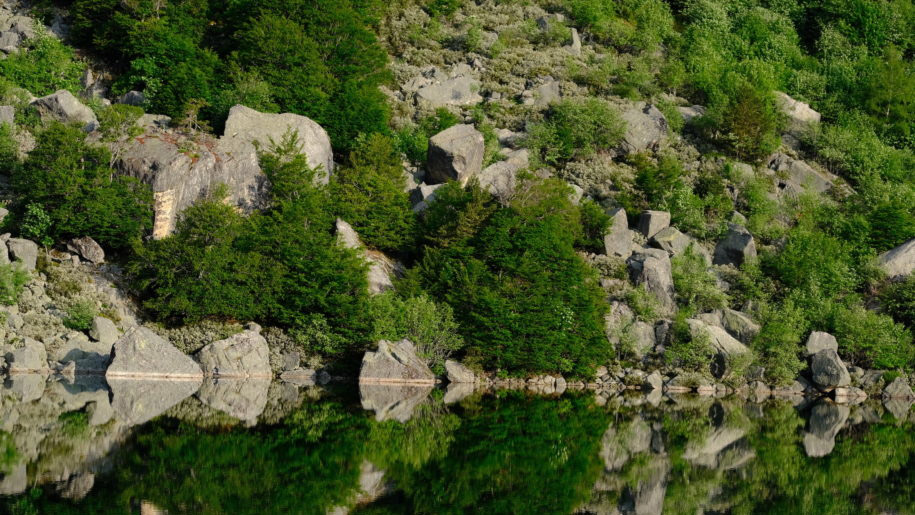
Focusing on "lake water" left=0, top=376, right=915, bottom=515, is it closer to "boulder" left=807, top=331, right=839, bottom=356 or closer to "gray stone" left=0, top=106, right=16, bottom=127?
"boulder" left=807, top=331, right=839, bottom=356

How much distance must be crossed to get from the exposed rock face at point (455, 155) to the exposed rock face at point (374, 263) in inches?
338

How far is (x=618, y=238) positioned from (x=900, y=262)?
18.6m

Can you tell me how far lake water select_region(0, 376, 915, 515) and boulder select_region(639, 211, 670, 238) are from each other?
26.2 meters

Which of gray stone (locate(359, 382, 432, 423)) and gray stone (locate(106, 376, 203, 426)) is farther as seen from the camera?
gray stone (locate(359, 382, 432, 423))

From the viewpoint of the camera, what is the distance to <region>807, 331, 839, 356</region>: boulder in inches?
2087

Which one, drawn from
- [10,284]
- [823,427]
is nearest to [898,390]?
[823,427]

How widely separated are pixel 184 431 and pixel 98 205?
29.0 metres

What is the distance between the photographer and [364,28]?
70.9 m

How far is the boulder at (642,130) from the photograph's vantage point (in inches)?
2800

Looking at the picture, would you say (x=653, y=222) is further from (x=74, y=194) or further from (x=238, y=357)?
(x=74, y=194)

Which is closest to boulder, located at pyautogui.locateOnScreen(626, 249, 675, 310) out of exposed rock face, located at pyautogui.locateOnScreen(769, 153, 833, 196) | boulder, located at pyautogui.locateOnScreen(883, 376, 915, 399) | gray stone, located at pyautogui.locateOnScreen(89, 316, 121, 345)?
boulder, located at pyautogui.locateOnScreen(883, 376, 915, 399)

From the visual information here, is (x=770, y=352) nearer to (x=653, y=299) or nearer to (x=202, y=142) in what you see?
(x=653, y=299)

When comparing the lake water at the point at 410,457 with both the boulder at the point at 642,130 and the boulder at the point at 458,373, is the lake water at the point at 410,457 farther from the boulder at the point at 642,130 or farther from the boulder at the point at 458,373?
the boulder at the point at 642,130

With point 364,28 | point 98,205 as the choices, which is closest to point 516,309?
point 98,205
